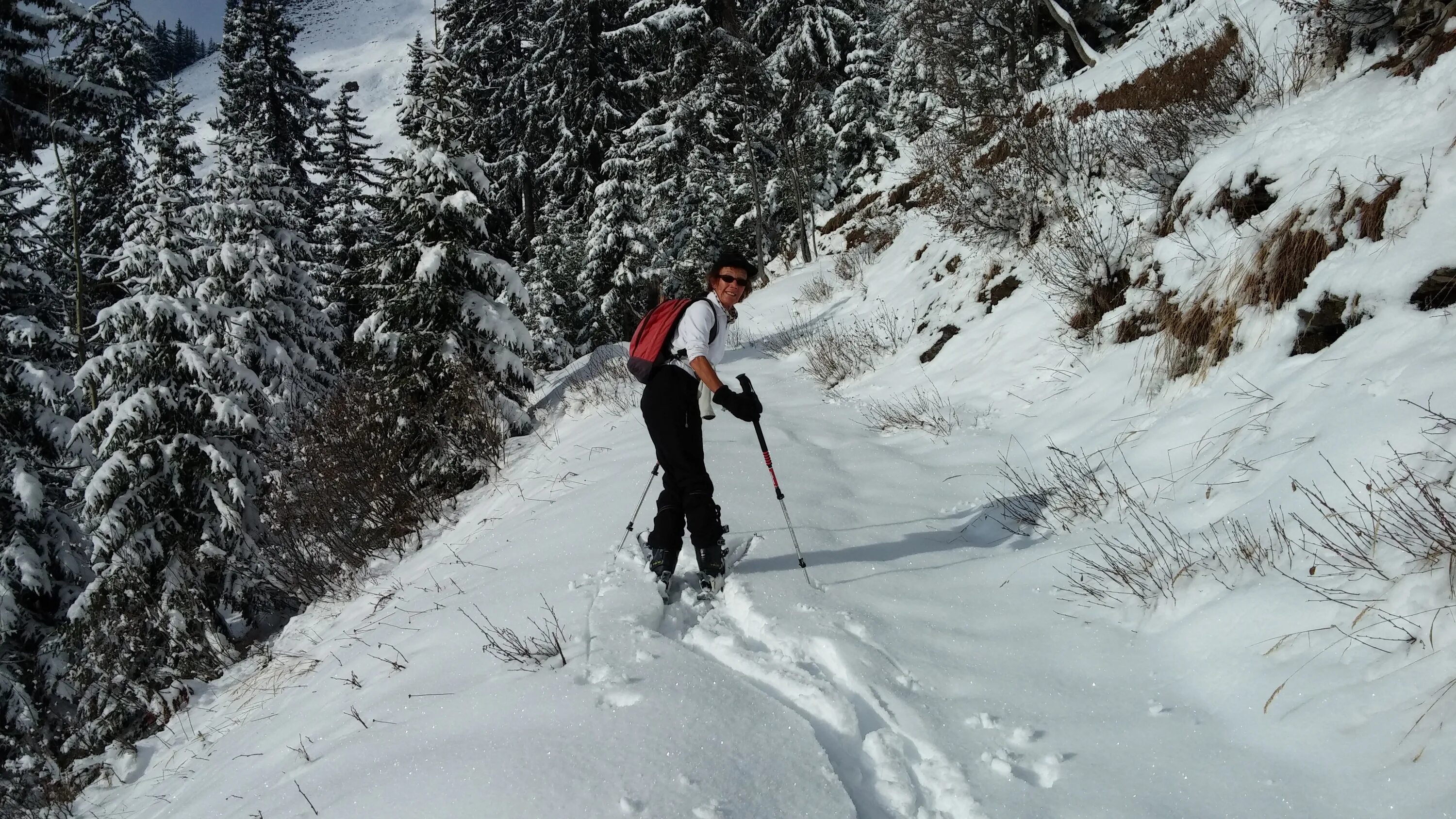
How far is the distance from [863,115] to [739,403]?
30128mm

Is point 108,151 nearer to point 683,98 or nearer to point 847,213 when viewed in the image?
point 683,98

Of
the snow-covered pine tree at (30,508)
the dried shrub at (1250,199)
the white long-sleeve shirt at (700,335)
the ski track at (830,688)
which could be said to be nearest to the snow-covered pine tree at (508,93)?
the snow-covered pine tree at (30,508)

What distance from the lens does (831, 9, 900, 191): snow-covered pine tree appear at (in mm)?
30281

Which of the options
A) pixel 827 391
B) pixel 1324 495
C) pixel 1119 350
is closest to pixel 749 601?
pixel 1324 495

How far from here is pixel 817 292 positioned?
16391 millimetres

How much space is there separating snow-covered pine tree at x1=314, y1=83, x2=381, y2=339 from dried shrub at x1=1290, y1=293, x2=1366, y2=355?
20489 mm

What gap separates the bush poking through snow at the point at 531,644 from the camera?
331 centimetres

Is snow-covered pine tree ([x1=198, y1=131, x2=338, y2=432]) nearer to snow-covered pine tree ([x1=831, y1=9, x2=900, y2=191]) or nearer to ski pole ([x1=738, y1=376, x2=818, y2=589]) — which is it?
ski pole ([x1=738, y1=376, x2=818, y2=589])

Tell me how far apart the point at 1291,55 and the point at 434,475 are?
1106 cm

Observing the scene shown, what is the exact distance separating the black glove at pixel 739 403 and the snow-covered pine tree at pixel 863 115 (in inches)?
1091

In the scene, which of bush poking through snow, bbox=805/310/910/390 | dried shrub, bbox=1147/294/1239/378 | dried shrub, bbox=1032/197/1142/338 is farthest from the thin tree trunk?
dried shrub, bbox=1147/294/1239/378

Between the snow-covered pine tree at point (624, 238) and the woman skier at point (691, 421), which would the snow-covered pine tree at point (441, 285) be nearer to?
the woman skier at point (691, 421)

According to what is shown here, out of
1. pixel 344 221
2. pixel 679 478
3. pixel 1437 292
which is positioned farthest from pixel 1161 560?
pixel 344 221

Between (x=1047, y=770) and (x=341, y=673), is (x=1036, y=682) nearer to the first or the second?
(x=1047, y=770)
